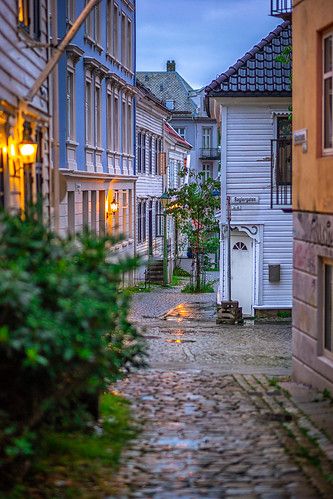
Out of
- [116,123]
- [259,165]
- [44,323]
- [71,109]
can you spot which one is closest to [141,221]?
[116,123]

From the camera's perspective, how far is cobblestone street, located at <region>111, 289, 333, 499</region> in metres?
8.62

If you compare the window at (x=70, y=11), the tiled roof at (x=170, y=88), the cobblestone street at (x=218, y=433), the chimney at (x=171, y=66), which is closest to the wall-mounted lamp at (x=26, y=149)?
the cobblestone street at (x=218, y=433)

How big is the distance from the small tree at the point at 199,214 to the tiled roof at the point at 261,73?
12.4 metres

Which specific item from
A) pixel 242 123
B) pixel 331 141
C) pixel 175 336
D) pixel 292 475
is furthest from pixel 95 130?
pixel 292 475

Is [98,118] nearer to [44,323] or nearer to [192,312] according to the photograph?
[192,312]

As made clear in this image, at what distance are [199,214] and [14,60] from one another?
27837 mm

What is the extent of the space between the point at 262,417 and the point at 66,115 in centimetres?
1505

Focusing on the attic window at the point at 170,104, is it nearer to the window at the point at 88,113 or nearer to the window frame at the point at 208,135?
the window frame at the point at 208,135

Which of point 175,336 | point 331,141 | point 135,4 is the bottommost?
point 175,336

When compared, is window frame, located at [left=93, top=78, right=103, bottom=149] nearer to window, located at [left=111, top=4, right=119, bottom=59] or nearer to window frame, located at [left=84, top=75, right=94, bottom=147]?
window frame, located at [left=84, top=75, right=94, bottom=147]

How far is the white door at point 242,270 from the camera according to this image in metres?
28.4

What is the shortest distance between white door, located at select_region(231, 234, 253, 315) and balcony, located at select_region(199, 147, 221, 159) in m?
57.5

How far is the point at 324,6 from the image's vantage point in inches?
514

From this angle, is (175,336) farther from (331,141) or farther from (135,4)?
(135,4)
